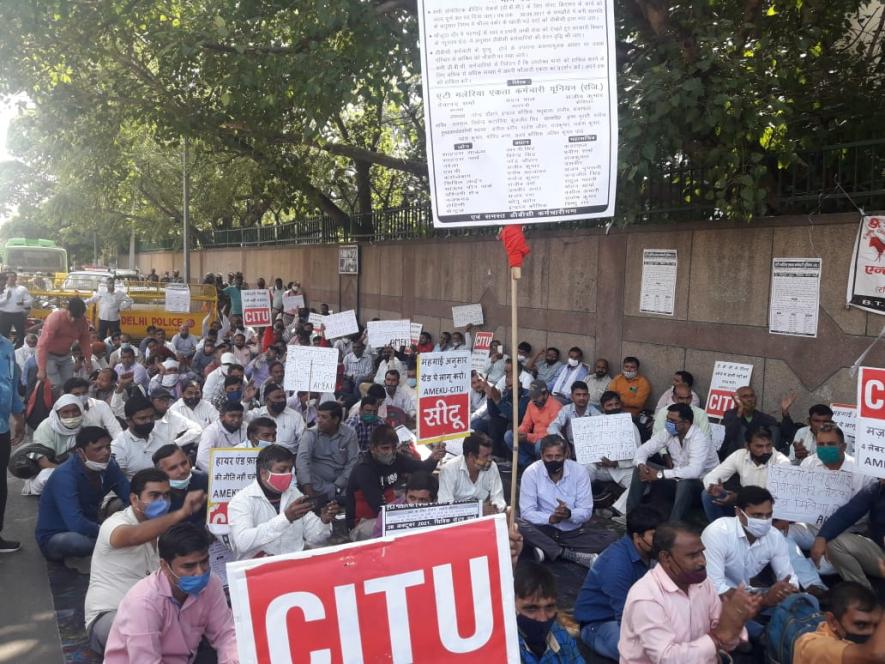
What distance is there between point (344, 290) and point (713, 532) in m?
16.9

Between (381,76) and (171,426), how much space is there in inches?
193

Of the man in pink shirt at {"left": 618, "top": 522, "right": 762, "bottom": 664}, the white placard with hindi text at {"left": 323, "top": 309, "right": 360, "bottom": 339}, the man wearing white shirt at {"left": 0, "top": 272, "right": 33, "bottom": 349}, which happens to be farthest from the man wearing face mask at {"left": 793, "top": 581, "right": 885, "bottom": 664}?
the man wearing white shirt at {"left": 0, "top": 272, "right": 33, "bottom": 349}

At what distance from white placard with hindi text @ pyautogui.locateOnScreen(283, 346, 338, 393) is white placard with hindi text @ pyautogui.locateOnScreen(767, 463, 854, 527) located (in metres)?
4.98

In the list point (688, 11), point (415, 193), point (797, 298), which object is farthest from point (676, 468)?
point (415, 193)

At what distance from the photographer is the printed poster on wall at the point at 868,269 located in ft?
27.5

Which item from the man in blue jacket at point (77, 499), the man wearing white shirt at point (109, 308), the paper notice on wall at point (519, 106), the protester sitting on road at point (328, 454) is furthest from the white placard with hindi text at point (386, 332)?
the paper notice on wall at point (519, 106)

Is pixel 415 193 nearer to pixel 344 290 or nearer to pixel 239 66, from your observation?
pixel 344 290

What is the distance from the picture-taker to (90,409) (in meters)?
8.23

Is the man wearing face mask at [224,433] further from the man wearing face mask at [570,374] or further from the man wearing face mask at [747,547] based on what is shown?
the man wearing face mask at [570,374]

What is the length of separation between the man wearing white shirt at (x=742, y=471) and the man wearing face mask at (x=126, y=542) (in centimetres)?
405

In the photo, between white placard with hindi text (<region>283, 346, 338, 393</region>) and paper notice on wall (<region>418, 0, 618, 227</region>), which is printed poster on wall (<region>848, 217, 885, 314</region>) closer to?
white placard with hindi text (<region>283, 346, 338, 393</region>)

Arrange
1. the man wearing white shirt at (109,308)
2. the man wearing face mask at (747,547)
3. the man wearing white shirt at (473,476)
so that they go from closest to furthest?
the man wearing face mask at (747,547) < the man wearing white shirt at (473,476) < the man wearing white shirt at (109,308)

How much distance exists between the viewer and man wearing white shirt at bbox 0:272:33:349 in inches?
669

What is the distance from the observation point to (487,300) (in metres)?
15.6
